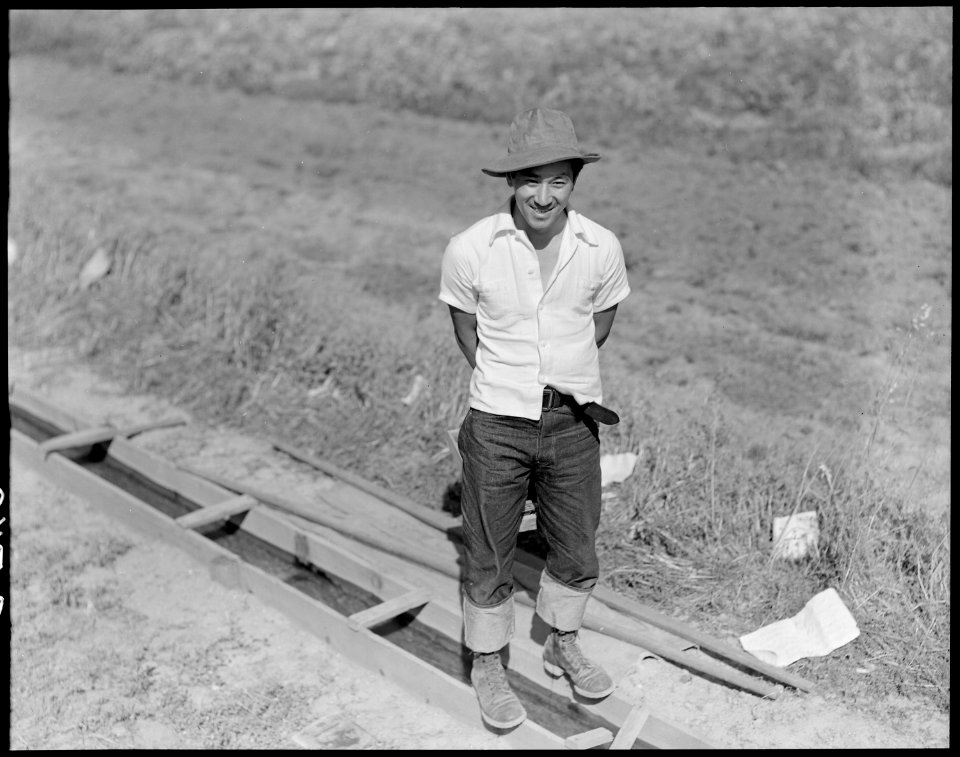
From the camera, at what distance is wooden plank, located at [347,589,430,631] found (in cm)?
459

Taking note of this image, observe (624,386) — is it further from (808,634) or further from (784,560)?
(808,634)

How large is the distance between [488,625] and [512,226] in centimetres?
141

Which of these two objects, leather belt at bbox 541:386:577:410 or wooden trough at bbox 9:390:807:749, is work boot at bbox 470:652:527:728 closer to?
wooden trough at bbox 9:390:807:749

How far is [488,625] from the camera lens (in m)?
4.12

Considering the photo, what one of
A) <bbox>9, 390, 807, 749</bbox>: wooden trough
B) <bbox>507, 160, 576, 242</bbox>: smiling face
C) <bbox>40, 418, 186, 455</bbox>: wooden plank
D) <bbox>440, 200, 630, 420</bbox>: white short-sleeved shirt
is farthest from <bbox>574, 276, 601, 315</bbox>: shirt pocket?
<bbox>40, 418, 186, 455</bbox>: wooden plank

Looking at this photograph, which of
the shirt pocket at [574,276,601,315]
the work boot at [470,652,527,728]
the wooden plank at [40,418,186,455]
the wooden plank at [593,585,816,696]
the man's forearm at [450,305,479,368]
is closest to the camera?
the shirt pocket at [574,276,601,315]

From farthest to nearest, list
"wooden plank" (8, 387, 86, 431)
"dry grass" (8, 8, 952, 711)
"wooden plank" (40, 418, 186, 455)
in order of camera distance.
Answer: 1. "wooden plank" (8, 387, 86, 431)
2. "wooden plank" (40, 418, 186, 455)
3. "dry grass" (8, 8, 952, 711)

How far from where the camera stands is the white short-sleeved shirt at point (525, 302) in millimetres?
3727

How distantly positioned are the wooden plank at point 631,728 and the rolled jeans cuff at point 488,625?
50 cm

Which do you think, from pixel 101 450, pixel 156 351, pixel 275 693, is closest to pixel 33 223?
pixel 156 351

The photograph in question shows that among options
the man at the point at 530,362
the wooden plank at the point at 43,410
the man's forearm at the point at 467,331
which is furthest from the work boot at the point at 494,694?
the wooden plank at the point at 43,410

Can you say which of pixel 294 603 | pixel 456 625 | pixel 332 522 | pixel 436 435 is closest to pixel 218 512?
pixel 332 522

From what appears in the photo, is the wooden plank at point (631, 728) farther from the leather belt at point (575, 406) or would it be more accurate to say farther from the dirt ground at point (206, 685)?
the leather belt at point (575, 406)

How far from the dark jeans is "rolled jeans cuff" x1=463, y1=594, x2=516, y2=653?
27 mm
